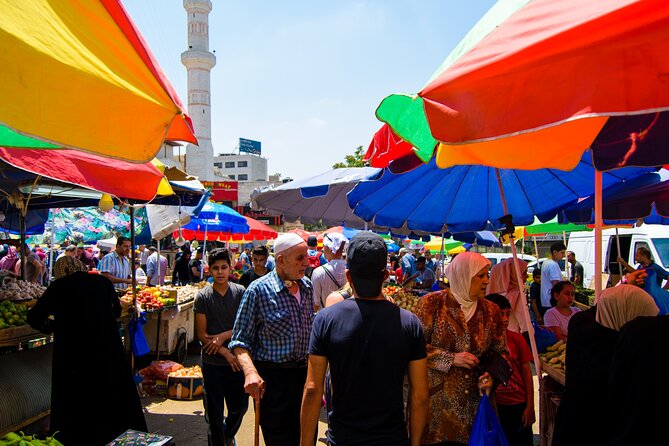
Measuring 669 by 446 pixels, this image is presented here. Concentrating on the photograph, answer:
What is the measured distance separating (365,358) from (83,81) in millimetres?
1642

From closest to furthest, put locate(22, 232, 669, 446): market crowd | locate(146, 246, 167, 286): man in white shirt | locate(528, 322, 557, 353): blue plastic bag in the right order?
1. locate(22, 232, 669, 446): market crowd
2. locate(528, 322, 557, 353): blue plastic bag
3. locate(146, 246, 167, 286): man in white shirt

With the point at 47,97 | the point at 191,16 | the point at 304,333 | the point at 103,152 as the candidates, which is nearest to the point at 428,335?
the point at 304,333

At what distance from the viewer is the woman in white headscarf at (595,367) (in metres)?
2.28

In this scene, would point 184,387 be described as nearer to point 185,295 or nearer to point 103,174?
point 185,295

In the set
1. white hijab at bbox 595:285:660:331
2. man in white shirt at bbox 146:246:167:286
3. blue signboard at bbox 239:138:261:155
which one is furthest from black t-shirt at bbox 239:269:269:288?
blue signboard at bbox 239:138:261:155

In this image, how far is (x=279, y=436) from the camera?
317 cm

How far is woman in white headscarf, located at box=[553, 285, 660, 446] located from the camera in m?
2.28

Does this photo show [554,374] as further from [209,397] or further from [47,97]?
[47,97]

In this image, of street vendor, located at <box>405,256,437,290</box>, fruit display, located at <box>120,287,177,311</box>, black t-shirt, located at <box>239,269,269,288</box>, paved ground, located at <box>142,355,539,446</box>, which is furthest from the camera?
street vendor, located at <box>405,256,437,290</box>

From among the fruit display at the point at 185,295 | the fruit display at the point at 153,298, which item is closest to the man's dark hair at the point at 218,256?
the fruit display at the point at 153,298

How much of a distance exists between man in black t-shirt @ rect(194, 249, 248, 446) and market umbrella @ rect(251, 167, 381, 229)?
1741mm

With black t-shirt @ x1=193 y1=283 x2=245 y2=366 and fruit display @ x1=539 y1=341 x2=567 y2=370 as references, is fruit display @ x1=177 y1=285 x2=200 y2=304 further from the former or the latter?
fruit display @ x1=539 y1=341 x2=567 y2=370

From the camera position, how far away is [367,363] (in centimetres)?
225

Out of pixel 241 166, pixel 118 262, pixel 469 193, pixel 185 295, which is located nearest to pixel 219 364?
pixel 469 193
